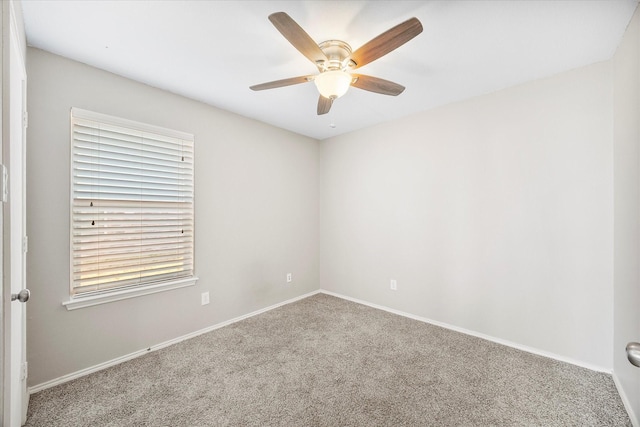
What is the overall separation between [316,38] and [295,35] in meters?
0.45

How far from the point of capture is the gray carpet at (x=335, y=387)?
1.65m

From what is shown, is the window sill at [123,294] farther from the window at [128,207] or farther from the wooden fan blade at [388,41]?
the wooden fan blade at [388,41]

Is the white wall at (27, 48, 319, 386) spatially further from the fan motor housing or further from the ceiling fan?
the fan motor housing

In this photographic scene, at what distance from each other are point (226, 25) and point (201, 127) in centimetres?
134

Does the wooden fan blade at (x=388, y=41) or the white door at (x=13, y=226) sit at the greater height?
the wooden fan blade at (x=388, y=41)

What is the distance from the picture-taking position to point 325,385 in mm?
1943

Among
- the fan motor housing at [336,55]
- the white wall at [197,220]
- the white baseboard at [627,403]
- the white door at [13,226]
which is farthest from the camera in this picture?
the white wall at [197,220]

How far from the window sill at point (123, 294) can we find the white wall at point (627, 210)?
338 centimetres

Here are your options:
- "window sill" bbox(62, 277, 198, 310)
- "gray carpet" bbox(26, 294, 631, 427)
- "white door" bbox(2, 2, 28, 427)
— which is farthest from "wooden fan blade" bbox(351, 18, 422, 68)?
"window sill" bbox(62, 277, 198, 310)

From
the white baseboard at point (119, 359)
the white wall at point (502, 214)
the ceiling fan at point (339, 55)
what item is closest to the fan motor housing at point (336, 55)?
the ceiling fan at point (339, 55)

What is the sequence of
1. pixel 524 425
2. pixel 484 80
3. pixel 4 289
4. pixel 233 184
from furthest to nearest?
pixel 233 184, pixel 484 80, pixel 524 425, pixel 4 289

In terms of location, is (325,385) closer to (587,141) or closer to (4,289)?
(4,289)

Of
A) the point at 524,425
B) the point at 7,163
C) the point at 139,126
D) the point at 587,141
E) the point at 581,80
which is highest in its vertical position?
the point at 581,80

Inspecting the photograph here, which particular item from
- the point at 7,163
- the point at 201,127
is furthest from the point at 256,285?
the point at 7,163
